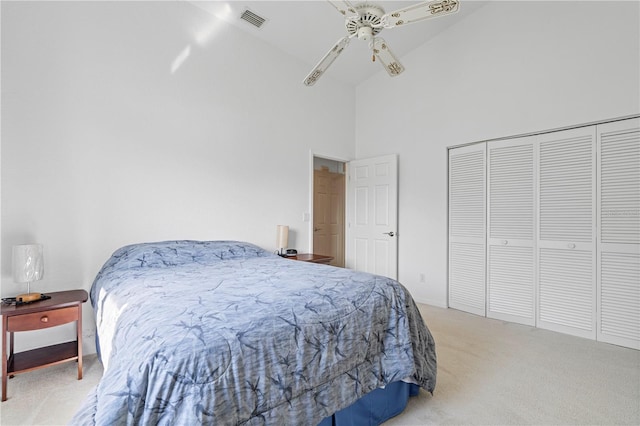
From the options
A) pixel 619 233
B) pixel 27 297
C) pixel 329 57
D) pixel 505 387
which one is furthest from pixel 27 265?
pixel 619 233

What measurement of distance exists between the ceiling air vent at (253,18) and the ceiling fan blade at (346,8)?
1.62 m

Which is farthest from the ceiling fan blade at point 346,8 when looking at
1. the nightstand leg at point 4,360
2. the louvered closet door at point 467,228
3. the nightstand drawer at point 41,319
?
the nightstand leg at point 4,360

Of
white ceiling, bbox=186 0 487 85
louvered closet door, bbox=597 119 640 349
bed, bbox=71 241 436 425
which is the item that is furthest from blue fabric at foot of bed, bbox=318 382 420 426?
white ceiling, bbox=186 0 487 85

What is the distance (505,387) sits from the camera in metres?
2.07

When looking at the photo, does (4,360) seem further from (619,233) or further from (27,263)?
(619,233)

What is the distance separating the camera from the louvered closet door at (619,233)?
2703mm

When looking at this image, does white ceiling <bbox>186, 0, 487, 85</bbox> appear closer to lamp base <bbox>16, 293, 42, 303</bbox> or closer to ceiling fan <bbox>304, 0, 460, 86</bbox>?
ceiling fan <bbox>304, 0, 460, 86</bbox>

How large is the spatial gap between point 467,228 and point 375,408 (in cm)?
273

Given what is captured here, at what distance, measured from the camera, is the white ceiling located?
126 inches

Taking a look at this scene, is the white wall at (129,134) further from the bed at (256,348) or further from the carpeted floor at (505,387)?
the bed at (256,348)

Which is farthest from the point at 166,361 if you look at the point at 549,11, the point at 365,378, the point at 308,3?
the point at 549,11

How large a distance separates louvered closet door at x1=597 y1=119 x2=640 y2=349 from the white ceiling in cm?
209

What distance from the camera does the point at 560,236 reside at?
3.11 m

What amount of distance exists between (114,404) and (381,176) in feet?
13.3
